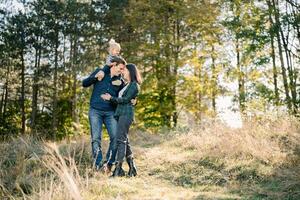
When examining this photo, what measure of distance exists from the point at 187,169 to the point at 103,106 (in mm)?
1878

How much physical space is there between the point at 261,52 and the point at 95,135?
15.7m

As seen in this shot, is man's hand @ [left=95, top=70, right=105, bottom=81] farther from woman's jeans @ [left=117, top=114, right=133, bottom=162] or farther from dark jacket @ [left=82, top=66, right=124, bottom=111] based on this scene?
woman's jeans @ [left=117, top=114, right=133, bottom=162]

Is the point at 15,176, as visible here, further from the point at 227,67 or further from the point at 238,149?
the point at 227,67

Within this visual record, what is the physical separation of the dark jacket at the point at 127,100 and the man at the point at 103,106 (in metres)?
0.30

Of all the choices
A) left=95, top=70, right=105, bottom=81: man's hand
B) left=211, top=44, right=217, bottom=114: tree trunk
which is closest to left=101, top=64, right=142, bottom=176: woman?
left=95, top=70, right=105, bottom=81: man's hand

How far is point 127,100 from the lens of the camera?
6.55 meters

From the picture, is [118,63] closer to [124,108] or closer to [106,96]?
[106,96]

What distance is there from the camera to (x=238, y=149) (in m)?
8.09

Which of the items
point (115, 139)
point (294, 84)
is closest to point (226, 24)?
point (294, 84)

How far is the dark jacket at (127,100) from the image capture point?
6.55m

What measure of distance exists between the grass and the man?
0.45 m

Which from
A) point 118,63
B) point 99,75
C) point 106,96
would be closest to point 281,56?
point 118,63

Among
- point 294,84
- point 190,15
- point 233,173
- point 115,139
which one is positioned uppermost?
point 190,15

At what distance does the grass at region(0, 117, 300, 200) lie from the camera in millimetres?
5230
